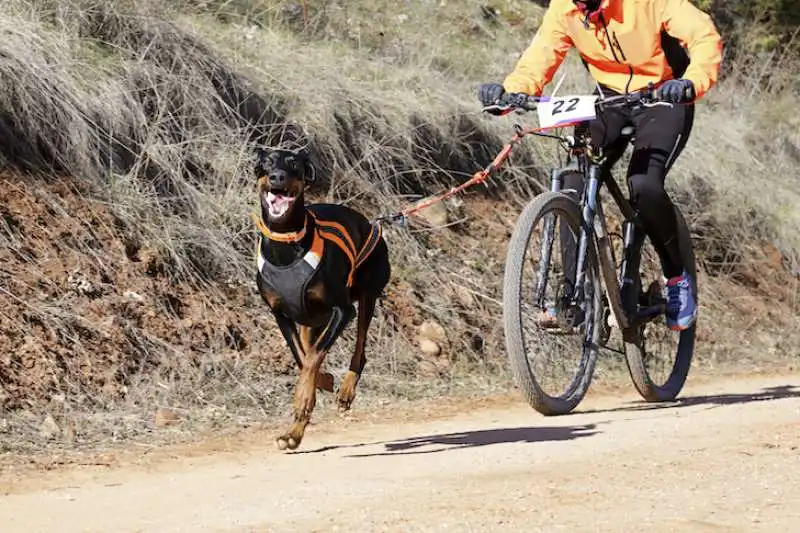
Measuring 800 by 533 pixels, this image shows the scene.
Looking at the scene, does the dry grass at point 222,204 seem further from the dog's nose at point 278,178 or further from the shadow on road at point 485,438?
the dog's nose at point 278,178

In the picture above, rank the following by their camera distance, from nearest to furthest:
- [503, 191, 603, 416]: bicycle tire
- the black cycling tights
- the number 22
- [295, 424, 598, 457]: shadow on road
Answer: [295, 424, 598, 457]: shadow on road, [503, 191, 603, 416]: bicycle tire, the number 22, the black cycling tights

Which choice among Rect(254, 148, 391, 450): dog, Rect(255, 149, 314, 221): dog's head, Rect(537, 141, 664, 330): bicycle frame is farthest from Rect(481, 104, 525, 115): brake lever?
Rect(255, 149, 314, 221): dog's head

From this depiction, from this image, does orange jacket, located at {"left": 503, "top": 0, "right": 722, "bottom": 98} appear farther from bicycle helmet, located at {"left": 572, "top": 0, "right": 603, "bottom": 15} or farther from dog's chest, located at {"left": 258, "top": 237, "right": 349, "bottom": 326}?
dog's chest, located at {"left": 258, "top": 237, "right": 349, "bottom": 326}

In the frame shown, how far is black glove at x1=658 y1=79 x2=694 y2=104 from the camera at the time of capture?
6.51 m

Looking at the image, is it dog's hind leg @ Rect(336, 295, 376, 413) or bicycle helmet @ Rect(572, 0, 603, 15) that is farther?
bicycle helmet @ Rect(572, 0, 603, 15)

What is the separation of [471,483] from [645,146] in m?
2.71

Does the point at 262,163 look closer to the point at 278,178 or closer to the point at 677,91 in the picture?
the point at 278,178

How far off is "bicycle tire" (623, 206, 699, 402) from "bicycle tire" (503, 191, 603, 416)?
498mm

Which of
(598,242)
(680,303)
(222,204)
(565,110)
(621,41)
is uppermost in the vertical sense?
(621,41)

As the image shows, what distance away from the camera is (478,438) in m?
6.72

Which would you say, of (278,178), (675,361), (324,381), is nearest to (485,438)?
(324,381)

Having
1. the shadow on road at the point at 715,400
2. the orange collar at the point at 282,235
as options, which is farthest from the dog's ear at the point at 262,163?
the shadow on road at the point at 715,400

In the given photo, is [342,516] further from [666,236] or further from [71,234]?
[71,234]

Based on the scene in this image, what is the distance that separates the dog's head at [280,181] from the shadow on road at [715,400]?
240 cm
